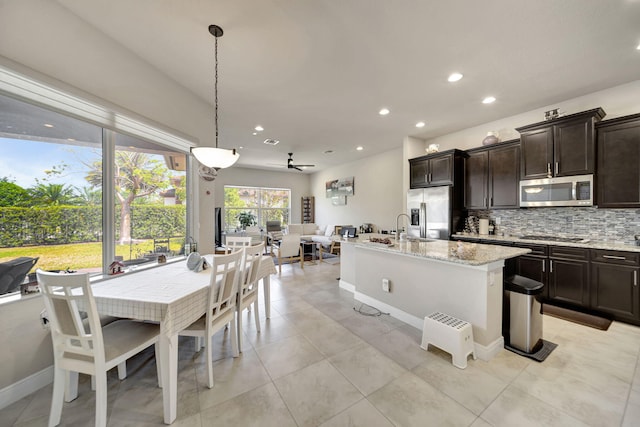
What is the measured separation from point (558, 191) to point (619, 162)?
0.60 metres

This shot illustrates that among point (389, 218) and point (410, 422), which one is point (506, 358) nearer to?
point (410, 422)

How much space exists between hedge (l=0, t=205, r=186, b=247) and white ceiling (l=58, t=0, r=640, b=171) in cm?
164

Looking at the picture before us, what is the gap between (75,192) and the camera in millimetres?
2133

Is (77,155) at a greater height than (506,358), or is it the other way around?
(77,155)

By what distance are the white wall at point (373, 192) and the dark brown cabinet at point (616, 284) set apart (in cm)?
325

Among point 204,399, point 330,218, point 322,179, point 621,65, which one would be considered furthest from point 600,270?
point 322,179

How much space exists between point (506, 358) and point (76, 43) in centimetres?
456

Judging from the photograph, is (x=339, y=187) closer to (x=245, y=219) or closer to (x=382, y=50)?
(x=245, y=219)

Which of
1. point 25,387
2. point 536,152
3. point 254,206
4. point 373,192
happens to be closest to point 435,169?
point 536,152

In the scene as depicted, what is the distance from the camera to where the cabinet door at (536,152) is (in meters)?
3.28

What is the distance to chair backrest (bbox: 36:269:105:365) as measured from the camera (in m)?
1.28

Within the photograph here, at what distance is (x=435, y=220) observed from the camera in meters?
4.41

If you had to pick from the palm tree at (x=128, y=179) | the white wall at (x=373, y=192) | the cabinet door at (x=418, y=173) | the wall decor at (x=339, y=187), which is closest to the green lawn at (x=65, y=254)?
the palm tree at (x=128, y=179)

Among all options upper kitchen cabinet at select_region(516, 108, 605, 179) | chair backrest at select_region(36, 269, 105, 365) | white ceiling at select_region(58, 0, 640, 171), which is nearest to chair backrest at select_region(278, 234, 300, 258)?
white ceiling at select_region(58, 0, 640, 171)
